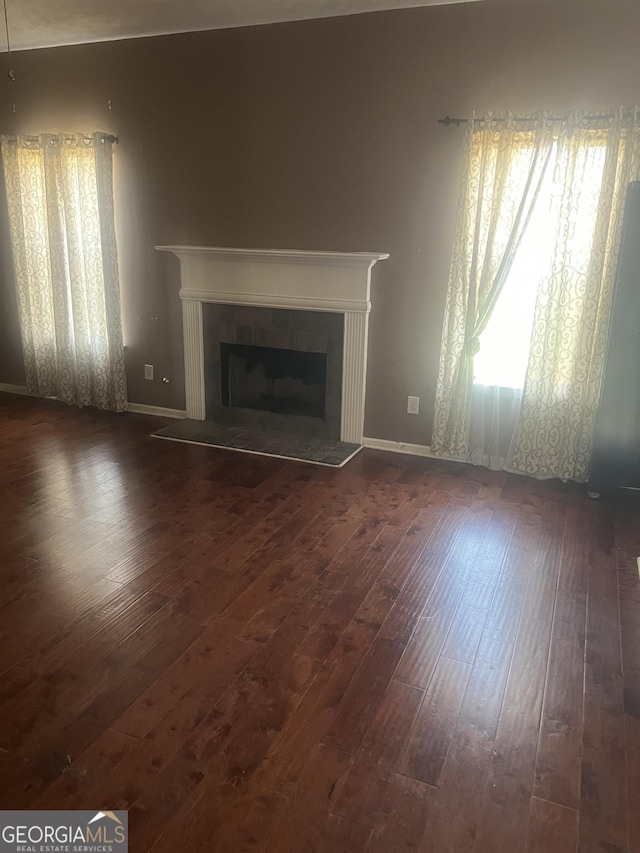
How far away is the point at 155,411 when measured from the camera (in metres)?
5.16

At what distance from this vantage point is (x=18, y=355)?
18.4 ft

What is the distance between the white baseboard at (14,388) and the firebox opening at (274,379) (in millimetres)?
2068

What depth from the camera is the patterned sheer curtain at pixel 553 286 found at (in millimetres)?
3465

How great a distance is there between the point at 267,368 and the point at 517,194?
2105mm

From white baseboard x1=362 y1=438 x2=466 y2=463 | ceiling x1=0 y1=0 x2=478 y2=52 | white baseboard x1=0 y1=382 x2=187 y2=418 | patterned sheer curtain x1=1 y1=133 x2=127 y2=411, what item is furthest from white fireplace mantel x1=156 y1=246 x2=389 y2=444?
ceiling x1=0 y1=0 x2=478 y2=52

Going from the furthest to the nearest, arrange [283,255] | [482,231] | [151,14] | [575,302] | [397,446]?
[397,446] → [283,255] → [151,14] → [482,231] → [575,302]

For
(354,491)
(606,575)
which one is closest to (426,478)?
(354,491)

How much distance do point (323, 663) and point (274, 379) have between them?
9.24ft

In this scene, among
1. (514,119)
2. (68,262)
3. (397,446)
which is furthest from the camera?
(68,262)

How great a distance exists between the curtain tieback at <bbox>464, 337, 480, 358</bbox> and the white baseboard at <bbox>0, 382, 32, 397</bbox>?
154 inches

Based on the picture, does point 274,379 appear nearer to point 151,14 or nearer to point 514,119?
point 514,119

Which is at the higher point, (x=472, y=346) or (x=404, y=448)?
(x=472, y=346)

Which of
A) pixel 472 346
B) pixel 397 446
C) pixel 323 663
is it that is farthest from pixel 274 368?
pixel 323 663

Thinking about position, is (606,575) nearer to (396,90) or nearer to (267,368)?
(267,368)
